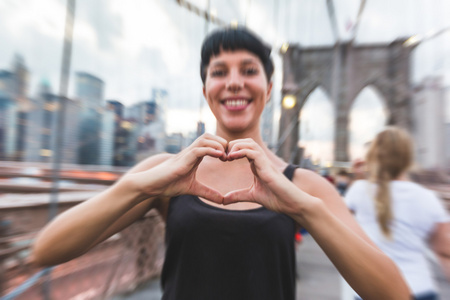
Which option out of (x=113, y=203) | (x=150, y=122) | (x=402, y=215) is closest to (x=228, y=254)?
(x=113, y=203)

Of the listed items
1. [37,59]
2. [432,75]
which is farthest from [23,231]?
[432,75]

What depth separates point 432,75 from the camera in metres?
6.60

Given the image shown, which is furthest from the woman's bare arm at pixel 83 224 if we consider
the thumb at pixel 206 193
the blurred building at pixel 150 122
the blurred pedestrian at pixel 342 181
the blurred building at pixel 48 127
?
the blurred pedestrian at pixel 342 181

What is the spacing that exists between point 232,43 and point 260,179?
436 mm

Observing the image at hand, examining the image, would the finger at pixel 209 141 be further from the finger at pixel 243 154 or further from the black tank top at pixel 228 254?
the black tank top at pixel 228 254

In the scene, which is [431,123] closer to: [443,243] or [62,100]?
[443,243]

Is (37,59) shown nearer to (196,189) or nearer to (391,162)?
(196,189)

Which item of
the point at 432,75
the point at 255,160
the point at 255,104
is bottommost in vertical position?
the point at 255,160

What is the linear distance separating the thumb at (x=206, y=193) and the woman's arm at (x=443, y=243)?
4.22 ft

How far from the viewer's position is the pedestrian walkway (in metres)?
2.59

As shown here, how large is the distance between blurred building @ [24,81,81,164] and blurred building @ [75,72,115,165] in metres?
0.10

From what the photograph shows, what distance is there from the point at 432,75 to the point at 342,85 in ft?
26.5

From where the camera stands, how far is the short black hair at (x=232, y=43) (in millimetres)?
818

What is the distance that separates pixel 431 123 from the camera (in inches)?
277
